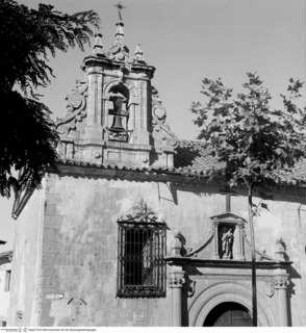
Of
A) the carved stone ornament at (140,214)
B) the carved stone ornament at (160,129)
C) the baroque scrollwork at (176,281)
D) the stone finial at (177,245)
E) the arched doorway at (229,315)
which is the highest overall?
the carved stone ornament at (160,129)

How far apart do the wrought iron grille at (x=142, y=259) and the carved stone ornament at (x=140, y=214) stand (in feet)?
0.33

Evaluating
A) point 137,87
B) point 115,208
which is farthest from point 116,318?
point 137,87

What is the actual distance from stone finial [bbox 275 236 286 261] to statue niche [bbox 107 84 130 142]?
195 inches

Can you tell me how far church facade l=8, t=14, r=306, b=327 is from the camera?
1202 cm

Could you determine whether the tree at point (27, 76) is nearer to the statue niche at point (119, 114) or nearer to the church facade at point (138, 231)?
the church facade at point (138, 231)

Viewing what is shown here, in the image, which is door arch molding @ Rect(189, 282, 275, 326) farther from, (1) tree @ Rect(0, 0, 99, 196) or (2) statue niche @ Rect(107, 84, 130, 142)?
(1) tree @ Rect(0, 0, 99, 196)

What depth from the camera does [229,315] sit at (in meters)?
13.1

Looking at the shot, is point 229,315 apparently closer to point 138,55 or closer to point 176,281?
point 176,281

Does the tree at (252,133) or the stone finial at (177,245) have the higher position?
the tree at (252,133)

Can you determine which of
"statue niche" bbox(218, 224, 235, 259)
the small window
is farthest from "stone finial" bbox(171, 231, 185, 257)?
the small window

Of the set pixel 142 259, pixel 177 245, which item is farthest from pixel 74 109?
pixel 177 245

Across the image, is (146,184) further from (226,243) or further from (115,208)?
(226,243)

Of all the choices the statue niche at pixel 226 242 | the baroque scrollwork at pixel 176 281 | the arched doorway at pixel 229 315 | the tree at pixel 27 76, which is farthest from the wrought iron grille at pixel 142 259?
the tree at pixel 27 76

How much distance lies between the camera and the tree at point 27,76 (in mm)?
5961
